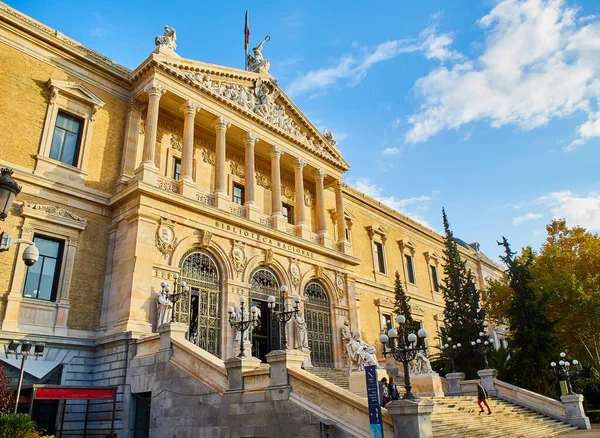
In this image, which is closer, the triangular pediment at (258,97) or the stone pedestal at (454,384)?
the triangular pediment at (258,97)

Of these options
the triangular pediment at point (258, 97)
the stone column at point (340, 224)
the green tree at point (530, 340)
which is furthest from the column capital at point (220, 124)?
the green tree at point (530, 340)

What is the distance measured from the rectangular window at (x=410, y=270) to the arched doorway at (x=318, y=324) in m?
13.8

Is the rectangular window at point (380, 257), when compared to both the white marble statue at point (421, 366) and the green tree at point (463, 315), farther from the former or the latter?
the white marble statue at point (421, 366)

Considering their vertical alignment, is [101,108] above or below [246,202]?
above

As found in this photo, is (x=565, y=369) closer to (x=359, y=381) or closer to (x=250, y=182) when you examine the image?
(x=359, y=381)

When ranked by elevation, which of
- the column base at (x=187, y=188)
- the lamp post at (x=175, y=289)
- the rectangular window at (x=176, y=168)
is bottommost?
the lamp post at (x=175, y=289)

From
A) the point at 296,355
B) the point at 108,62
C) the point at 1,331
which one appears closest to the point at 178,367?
the point at 296,355

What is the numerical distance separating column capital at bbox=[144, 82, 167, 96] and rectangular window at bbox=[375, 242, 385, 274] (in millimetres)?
19001

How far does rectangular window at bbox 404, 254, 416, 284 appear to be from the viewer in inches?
1406

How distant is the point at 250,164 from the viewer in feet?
71.9

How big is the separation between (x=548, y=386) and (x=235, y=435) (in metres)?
16.6

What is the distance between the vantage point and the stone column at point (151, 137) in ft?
57.9

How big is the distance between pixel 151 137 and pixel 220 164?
3169 millimetres

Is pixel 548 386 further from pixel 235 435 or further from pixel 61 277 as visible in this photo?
pixel 61 277
